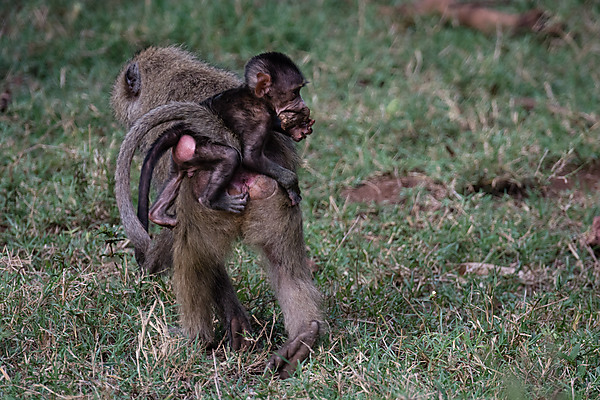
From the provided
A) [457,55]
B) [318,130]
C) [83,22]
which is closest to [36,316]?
[318,130]

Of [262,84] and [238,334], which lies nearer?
[262,84]

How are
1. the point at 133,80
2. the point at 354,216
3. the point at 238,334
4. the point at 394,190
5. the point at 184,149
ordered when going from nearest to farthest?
the point at 184,149
the point at 238,334
the point at 133,80
the point at 354,216
the point at 394,190

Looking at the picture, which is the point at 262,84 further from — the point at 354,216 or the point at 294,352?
the point at 354,216

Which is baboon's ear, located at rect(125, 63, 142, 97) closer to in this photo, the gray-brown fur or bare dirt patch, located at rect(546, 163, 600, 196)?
the gray-brown fur

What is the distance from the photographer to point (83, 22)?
7.38 metres

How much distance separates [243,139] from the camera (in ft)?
11.3

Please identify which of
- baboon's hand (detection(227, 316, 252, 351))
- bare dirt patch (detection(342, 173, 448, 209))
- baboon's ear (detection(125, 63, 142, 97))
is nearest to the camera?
baboon's hand (detection(227, 316, 252, 351))

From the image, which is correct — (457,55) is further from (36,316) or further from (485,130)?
(36,316)

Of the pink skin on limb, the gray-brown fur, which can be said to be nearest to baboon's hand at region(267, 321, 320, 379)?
the gray-brown fur

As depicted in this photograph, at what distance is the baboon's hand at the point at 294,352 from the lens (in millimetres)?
3568

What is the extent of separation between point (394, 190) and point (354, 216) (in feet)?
1.43

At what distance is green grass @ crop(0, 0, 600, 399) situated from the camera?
354 centimetres

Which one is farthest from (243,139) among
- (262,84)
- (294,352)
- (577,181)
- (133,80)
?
(577,181)

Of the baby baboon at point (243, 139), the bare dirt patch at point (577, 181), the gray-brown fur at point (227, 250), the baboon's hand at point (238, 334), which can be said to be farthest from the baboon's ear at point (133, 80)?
the bare dirt patch at point (577, 181)
